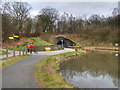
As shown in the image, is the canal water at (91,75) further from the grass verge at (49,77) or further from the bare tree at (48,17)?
the bare tree at (48,17)

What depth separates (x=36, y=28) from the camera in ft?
162

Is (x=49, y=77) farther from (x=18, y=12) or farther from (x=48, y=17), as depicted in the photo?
(x=48, y=17)

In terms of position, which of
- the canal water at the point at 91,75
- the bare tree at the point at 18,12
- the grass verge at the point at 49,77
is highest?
the bare tree at the point at 18,12

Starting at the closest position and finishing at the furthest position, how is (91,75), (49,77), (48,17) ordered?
(49,77) < (91,75) < (48,17)

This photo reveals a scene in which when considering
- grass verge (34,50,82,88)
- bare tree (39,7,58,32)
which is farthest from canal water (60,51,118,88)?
bare tree (39,7,58,32)

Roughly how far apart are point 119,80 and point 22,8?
→ 32188 mm

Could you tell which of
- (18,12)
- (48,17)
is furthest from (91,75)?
(48,17)

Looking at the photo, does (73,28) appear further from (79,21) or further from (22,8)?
(22,8)

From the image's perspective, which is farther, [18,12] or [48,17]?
[48,17]

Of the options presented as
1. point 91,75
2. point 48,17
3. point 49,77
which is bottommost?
point 91,75

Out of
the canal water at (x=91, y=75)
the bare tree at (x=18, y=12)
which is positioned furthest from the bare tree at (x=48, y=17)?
the canal water at (x=91, y=75)

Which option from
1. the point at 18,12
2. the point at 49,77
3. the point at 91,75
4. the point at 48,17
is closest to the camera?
the point at 49,77

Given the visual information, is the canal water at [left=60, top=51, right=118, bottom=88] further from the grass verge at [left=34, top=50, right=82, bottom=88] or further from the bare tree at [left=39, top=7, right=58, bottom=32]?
the bare tree at [left=39, top=7, right=58, bottom=32]

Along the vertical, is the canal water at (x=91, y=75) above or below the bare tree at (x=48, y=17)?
below
